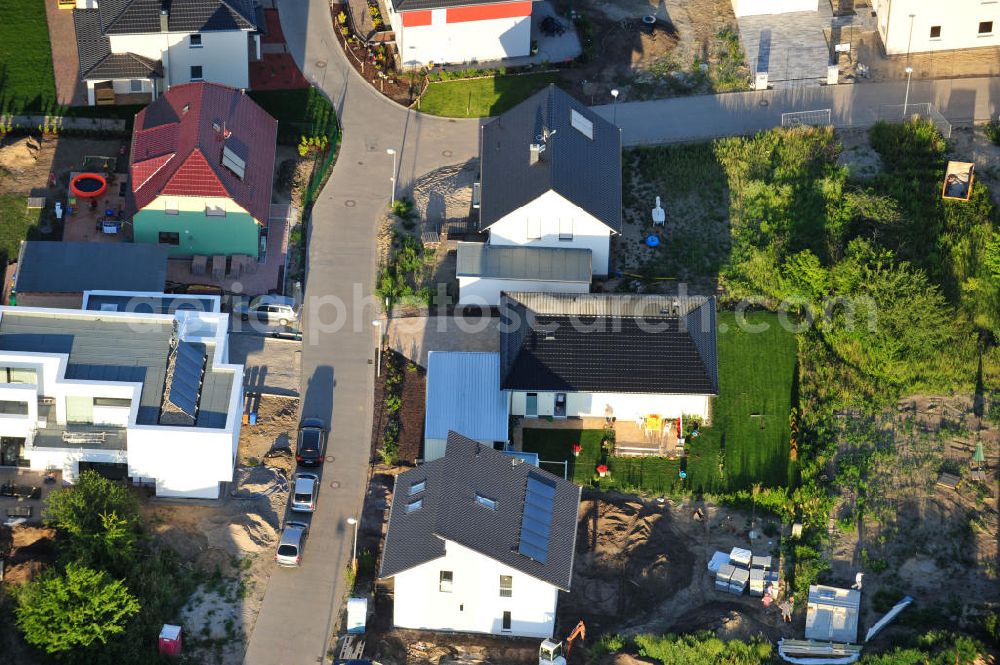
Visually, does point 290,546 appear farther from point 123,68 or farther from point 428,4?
point 428,4

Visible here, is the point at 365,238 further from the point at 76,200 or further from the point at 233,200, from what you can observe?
the point at 76,200

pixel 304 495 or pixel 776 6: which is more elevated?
pixel 776 6

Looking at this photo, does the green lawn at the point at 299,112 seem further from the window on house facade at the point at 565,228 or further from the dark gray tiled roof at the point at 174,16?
the window on house facade at the point at 565,228

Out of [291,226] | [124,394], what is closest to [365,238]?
[291,226]

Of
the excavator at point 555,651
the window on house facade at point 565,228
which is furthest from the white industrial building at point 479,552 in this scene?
the window on house facade at point 565,228

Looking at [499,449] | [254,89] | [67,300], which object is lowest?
[499,449]

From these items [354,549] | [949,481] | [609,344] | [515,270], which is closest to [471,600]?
[354,549]
